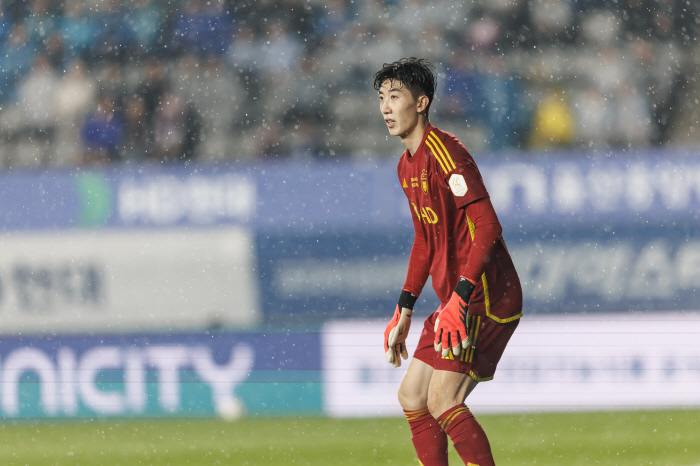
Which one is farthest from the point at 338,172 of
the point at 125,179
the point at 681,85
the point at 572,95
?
the point at 681,85

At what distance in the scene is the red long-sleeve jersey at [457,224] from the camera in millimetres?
2891

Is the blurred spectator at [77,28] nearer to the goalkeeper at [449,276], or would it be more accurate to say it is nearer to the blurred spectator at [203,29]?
the blurred spectator at [203,29]

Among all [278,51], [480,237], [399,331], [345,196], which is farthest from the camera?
[278,51]

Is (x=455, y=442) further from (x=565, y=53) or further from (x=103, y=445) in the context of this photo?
(x=565, y=53)

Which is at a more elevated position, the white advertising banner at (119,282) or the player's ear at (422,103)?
the player's ear at (422,103)

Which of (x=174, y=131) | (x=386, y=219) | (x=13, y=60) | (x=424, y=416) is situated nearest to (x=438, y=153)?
(x=424, y=416)

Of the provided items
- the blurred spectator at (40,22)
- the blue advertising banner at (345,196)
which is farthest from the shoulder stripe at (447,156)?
the blurred spectator at (40,22)

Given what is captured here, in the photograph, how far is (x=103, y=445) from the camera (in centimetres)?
521

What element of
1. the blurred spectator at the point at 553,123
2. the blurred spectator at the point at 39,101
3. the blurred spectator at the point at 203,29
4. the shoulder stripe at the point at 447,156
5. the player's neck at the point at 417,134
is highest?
the blurred spectator at the point at 203,29

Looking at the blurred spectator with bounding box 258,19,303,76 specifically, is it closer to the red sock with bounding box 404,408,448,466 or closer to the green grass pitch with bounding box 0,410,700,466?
the green grass pitch with bounding box 0,410,700,466

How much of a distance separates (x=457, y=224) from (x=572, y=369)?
296 centimetres

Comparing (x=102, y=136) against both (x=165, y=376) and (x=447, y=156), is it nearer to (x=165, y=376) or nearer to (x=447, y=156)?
(x=165, y=376)

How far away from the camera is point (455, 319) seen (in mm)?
2881

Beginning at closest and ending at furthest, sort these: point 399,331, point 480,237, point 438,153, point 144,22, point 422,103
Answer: point 480,237 < point 438,153 < point 422,103 < point 399,331 < point 144,22
